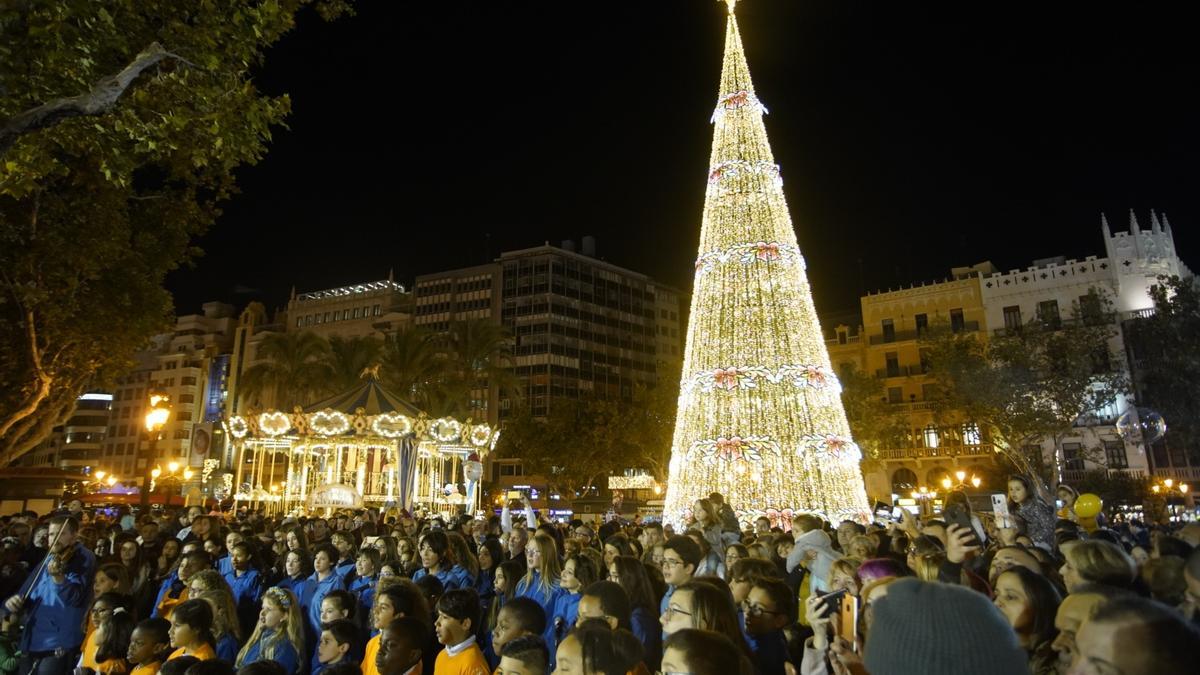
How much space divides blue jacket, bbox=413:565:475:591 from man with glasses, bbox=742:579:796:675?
3798mm

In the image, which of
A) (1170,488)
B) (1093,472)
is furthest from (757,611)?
(1170,488)

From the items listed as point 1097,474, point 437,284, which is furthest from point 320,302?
point 1097,474

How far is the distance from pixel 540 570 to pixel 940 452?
136 ft

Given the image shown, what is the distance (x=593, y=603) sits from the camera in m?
4.42

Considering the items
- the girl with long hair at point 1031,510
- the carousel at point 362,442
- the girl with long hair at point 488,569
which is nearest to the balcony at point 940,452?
the carousel at point 362,442

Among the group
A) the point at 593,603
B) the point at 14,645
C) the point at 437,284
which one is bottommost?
the point at 14,645

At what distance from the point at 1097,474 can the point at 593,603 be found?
34.8 m

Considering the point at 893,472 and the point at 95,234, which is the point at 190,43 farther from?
the point at 893,472

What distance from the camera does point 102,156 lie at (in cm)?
968

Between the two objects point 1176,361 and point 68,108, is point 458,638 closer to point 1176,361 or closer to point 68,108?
point 68,108

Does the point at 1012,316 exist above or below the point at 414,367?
above

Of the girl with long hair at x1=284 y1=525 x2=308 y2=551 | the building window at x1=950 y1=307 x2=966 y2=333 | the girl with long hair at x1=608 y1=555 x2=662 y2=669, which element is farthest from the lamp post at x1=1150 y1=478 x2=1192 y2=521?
the girl with long hair at x1=284 y1=525 x2=308 y2=551

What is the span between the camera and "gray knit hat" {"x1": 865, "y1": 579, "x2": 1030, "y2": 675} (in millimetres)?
1601

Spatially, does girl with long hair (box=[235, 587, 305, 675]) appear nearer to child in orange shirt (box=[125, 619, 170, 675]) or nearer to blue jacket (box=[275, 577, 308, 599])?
child in orange shirt (box=[125, 619, 170, 675])
